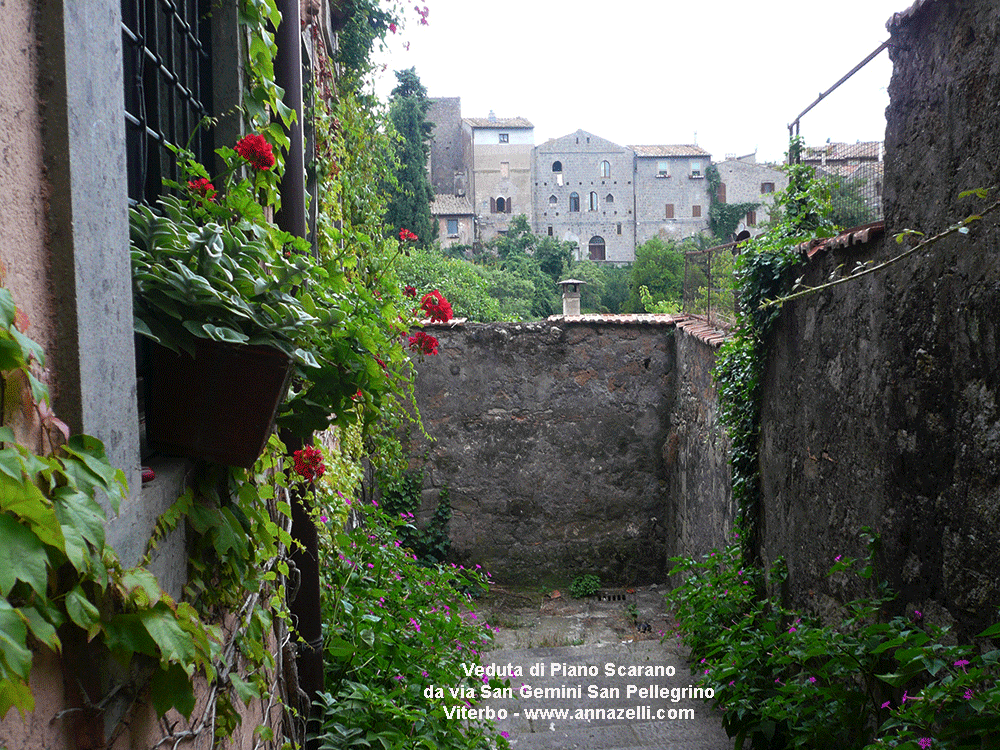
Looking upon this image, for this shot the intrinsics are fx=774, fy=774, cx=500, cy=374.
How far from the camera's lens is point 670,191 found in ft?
137

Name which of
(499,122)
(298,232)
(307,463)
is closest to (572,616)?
(307,463)

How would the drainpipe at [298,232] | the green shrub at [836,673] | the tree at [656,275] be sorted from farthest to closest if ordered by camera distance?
the tree at [656,275] < the drainpipe at [298,232] < the green shrub at [836,673]

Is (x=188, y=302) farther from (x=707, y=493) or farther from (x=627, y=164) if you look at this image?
(x=627, y=164)

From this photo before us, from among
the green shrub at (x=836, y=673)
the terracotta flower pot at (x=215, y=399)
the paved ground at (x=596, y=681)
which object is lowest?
the paved ground at (x=596, y=681)

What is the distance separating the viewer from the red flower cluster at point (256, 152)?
6.67ft

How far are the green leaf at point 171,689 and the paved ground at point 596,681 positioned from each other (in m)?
2.91

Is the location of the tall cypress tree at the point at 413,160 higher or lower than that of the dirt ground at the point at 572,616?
higher

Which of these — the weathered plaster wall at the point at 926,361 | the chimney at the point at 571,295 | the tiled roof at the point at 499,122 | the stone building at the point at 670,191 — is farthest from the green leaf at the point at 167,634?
the tiled roof at the point at 499,122

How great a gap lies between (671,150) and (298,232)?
4199cm

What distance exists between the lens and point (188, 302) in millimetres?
1514

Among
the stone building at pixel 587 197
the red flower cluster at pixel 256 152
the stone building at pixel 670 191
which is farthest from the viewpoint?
the stone building at pixel 587 197

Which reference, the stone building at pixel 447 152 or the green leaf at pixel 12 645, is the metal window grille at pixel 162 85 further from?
the stone building at pixel 447 152

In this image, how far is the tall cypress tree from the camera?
23.6 metres

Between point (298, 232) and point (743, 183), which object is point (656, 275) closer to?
point (743, 183)
